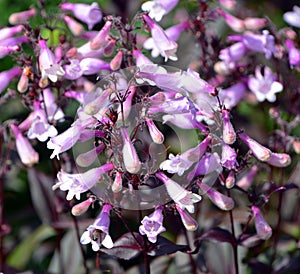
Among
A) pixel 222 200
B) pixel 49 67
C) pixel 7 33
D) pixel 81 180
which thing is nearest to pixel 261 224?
pixel 222 200

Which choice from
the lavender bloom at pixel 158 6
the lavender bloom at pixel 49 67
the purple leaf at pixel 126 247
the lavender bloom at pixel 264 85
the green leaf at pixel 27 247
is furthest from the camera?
the green leaf at pixel 27 247

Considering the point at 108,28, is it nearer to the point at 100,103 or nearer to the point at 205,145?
the point at 100,103

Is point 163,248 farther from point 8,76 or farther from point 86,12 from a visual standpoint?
point 86,12

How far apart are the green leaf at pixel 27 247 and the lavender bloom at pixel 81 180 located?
151cm

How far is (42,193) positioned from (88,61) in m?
1.22

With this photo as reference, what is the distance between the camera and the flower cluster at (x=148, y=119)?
8.36 ft

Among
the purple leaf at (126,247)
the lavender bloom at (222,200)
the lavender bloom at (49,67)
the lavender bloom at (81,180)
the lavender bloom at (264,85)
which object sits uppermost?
the lavender bloom at (49,67)

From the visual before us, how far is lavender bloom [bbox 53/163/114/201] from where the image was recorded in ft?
8.36

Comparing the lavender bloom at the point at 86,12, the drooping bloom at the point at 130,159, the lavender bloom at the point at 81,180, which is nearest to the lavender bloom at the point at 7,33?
the lavender bloom at the point at 86,12

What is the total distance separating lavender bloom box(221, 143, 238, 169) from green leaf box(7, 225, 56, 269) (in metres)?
1.84

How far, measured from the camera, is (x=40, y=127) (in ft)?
10.3

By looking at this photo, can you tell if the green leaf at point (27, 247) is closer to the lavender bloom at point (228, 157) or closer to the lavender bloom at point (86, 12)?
the lavender bloom at point (86, 12)

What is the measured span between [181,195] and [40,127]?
0.98 m

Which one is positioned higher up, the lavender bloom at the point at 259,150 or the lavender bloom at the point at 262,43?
the lavender bloom at the point at 259,150
